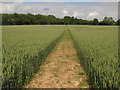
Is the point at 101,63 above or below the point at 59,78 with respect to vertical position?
above

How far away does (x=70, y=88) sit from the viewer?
463cm

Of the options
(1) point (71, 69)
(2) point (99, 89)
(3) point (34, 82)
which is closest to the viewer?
(2) point (99, 89)

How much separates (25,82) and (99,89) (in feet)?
8.67

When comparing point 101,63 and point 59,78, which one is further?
point 59,78

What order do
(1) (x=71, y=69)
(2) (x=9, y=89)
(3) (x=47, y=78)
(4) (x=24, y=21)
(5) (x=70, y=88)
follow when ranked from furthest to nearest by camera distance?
(4) (x=24, y=21)
(1) (x=71, y=69)
(3) (x=47, y=78)
(5) (x=70, y=88)
(2) (x=9, y=89)

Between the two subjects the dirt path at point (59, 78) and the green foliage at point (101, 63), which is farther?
the dirt path at point (59, 78)

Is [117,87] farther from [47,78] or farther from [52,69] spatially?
[52,69]

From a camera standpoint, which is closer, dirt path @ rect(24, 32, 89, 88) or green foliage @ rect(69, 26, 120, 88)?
green foliage @ rect(69, 26, 120, 88)

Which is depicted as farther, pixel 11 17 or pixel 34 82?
pixel 11 17

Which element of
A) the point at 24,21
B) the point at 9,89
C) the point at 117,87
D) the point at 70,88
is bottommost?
the point at 70,88

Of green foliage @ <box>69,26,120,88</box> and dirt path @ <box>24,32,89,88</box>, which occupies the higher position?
green foliage @ <box>69,26,120,88</box>

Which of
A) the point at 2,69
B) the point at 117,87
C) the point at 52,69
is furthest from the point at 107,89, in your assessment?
the point at 52,69

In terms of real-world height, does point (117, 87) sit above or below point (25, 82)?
above

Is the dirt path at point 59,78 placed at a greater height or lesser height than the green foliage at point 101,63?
lesser
